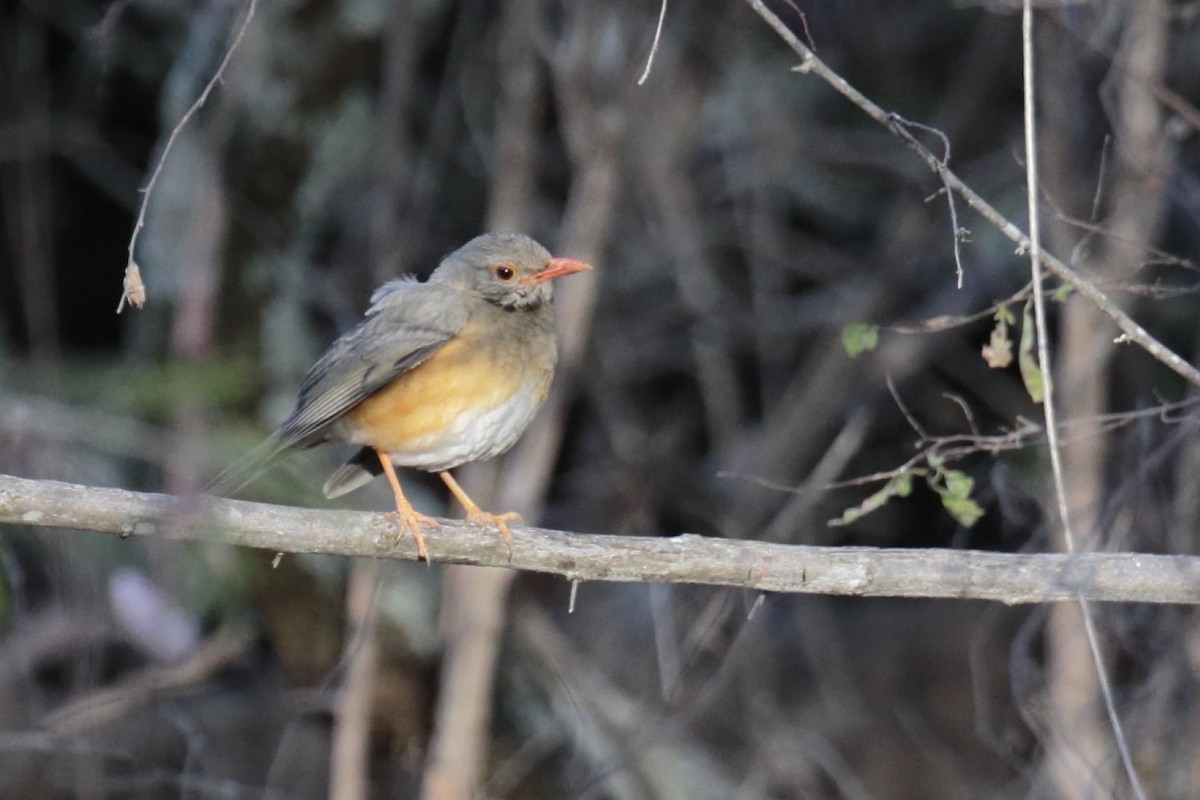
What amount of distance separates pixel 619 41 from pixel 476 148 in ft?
4.53

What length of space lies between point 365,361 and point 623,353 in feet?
10.5

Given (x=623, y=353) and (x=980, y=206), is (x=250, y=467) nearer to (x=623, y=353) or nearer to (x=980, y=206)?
(x=980, y=206)

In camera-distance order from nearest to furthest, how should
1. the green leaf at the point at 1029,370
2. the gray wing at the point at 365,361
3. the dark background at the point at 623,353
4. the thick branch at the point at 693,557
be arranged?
1. the thick branch at the point at 693,557
2. the green leaf at the point at 1029,370
3. the gray wing at the point at 365,361
4. the dark background at the point at 623,353

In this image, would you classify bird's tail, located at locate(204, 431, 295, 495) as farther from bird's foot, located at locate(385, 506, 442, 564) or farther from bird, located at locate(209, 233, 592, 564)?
bird's foot, located at locate(385, 506, 442, 564)

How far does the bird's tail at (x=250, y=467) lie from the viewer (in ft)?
15.0

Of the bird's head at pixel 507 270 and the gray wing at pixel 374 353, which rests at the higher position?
the bird's head at pixel 507 270

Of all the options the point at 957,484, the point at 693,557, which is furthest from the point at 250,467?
the point at 957,484

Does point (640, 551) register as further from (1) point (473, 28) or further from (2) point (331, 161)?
(1) point (473, 28)

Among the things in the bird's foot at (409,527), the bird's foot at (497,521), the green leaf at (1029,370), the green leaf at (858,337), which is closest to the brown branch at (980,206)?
the green leaf at (1029,370)

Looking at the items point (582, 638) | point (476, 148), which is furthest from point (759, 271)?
point (582, 638)

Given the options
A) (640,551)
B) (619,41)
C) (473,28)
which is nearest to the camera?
(640,551)

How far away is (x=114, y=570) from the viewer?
628cm

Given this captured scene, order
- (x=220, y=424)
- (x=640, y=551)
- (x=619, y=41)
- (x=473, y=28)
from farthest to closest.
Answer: (x=473, y=28) < (x=619, y=41) < (x=220, y=424) < (x=640, y=551)

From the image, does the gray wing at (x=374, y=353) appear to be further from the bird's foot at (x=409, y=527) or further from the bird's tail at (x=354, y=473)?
the bird's foot at (x=409, y=527)
